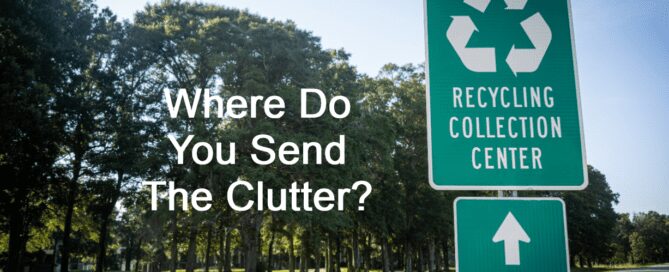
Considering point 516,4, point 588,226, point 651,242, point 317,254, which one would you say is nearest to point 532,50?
point 516,4

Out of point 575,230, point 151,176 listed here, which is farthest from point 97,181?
point 575,230

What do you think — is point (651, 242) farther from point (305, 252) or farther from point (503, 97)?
point (503, 97)

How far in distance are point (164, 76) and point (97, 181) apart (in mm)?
7423

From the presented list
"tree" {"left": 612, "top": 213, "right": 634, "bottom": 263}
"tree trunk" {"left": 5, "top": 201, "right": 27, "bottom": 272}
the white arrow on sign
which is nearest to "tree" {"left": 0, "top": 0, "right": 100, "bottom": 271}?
"tree trunk" {"left": 5, "top": 201, "right": 27, "bottom": 272}

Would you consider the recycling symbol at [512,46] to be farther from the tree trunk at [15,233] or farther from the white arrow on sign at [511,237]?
the tree trunk at [15,233]

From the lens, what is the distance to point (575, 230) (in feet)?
165

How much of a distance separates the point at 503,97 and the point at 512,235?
0.84 meters

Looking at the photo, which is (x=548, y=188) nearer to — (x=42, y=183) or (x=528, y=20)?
(x=528, y=20)

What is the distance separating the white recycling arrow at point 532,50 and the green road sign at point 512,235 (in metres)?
0.86

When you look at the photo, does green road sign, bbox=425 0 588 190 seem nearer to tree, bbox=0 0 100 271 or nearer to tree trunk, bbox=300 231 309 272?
tree, bbox=0 0 100 271

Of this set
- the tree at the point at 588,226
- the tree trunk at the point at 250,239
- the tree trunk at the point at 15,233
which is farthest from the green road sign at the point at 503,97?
the tree at the point at 588,226

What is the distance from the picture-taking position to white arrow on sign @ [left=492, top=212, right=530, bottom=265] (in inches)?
109

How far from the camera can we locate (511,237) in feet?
9.14

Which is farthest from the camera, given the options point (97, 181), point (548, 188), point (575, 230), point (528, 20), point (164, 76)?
point (575, 230)
